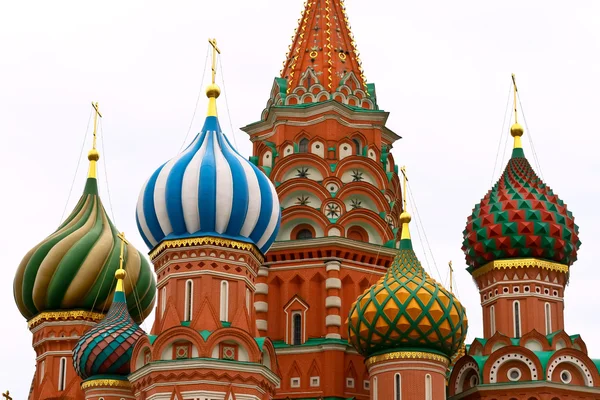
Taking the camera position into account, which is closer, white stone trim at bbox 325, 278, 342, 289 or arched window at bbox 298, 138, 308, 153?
white stone trim at bbox 325, 278, 342, 289

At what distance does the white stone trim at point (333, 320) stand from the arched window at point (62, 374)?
5368 millimetres

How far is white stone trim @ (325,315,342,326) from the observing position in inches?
1144

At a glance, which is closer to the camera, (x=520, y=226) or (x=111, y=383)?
(x=111, y=383)

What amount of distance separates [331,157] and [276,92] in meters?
2.15

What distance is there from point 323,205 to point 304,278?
1.49m

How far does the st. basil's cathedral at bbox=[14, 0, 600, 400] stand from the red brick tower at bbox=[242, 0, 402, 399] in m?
0.03

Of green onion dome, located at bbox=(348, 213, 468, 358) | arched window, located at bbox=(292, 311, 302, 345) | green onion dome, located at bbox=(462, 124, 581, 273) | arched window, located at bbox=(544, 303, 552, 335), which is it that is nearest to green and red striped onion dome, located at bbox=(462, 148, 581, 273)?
green onion dome, located at bbox=(462, 124, 581, 273)

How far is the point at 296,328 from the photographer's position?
96.9 feet

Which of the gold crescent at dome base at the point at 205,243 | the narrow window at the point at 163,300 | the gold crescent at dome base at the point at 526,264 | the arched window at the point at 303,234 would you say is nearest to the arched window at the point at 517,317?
the gold crescent at dome base at the point at 526,264

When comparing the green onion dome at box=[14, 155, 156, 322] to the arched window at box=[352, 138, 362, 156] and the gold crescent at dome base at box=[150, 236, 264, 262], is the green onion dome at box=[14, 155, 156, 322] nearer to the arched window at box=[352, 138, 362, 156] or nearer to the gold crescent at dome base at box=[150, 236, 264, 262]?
the gold crescent at dome base at box=[150, 236, 264, 262]

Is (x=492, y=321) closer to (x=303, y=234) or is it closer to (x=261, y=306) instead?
(x=303, y=234)

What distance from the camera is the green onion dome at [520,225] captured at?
29.0m

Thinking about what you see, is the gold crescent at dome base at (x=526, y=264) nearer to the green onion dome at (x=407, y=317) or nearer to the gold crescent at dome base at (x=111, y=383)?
the green onion dome at (x=407, y=317)

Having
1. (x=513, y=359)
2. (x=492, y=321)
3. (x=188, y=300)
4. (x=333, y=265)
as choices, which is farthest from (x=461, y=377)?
(x=188, y=300)
